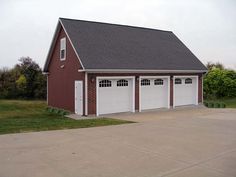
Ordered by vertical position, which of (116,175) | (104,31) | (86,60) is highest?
(104,31)

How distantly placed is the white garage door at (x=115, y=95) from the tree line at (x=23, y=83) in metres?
13.4

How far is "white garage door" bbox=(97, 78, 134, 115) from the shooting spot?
57.6ft

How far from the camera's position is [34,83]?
3014 cm

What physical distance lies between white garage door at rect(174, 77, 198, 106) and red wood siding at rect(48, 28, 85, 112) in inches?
284

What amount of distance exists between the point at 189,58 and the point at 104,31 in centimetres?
682

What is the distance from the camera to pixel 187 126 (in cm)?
1303

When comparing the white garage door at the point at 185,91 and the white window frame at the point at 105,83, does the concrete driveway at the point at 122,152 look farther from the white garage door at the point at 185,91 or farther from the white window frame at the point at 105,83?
the white garage door at the point at 185,91

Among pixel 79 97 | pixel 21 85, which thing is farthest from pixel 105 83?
pixel 21 85

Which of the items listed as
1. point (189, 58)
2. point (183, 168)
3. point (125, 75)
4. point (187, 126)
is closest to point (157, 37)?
point (189, 58)

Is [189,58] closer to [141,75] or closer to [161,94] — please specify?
[161,94]

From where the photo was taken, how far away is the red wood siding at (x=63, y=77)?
1816 centimetres

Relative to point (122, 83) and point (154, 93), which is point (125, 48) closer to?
point (122, 83)

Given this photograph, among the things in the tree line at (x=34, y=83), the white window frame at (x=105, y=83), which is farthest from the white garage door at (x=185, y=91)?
the tree line at (x=34, y=83)

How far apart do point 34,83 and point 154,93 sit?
14471mm
